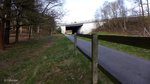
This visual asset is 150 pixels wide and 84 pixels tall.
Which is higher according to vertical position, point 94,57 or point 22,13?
point 22,13

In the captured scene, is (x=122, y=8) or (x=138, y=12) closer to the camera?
(x=138, y=12)

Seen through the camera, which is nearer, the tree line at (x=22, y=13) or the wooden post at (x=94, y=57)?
the wooden post at (x=94, y=57)

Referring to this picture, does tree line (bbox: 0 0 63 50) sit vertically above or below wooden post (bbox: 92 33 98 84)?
above

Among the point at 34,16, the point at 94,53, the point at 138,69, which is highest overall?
the point at 34,16

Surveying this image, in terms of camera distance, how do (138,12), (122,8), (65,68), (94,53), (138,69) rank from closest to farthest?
(94,53) < (138,69) < (65,68) < (138,12) < (122,8)

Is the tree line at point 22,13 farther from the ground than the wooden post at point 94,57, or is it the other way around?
the tree line at point 22,13

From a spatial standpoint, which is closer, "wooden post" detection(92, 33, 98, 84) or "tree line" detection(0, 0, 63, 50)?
"wooden post" detection(92, 33, 98, 84)

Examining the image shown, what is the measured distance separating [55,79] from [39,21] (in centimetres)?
1850

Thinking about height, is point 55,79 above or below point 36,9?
below

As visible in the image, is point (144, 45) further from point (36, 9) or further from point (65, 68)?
point (36, 9)

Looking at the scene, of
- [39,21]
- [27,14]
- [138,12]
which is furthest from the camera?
[138,12]

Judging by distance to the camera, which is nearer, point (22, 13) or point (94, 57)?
point (94, 57)

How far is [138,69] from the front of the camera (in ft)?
19.8

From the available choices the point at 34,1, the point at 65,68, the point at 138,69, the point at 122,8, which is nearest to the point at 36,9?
the point at 34,1
